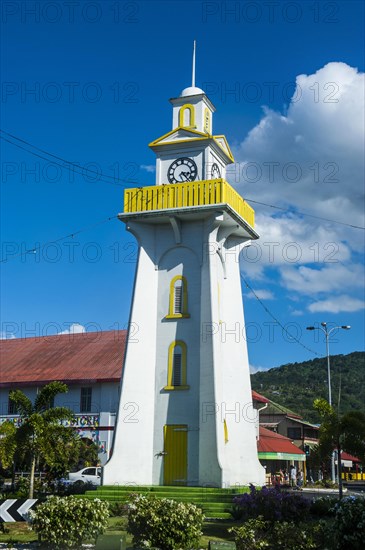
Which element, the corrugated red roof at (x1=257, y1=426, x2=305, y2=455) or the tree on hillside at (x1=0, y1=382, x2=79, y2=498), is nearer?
the tree on hillside at (x1=0, y1=382, x2=79, y2=498)

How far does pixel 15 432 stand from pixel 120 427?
472 cm

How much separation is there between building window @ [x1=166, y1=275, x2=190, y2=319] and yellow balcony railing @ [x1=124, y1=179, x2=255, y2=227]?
3176 mm

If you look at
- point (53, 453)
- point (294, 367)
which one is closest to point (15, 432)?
point (53, 453)

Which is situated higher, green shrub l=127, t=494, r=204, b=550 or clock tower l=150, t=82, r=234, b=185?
clock tower l=150, t=82, r=234, b=185

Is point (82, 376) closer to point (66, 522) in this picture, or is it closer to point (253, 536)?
point (66, 522)

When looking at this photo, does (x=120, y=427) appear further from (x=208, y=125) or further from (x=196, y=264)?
(x=208, y=125)

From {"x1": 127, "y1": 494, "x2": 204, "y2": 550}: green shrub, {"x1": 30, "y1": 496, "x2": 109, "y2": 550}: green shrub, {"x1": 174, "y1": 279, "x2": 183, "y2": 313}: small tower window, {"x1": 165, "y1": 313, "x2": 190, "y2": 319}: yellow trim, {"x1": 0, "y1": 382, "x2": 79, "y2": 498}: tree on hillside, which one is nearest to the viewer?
{"x1": 127, "y1": 494, "x2": 204, "y2": 550}: green shrub

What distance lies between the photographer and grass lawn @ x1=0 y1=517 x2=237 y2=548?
18.1 meters

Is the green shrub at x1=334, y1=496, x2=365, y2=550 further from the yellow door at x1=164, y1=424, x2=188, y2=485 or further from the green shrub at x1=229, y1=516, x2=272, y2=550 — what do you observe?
the yellow door at x1=164, y1=424, x2=188, y2=485

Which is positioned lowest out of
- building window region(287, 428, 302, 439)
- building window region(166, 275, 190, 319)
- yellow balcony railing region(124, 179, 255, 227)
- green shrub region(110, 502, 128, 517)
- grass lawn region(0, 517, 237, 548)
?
grass lawn region(0, 517, 237, 548)

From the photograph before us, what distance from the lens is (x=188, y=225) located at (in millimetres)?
29031

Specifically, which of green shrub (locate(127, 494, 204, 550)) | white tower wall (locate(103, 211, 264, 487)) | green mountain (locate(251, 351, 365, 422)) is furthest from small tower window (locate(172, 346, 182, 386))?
green mountain (locate(251, 351, 365, 422))

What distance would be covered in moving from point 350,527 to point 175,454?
42.0 feet

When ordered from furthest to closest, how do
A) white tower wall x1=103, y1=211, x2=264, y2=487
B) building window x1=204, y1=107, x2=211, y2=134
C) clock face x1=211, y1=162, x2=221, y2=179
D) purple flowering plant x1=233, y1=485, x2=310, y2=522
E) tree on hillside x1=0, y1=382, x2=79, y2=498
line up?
building window x1=204, y1=107, x2=211, y2=134, clock face x1=211, y1=162, x2=221, y2=179, tree on hillside x1=0, y1=382, x2=79, y2=498, white tower wall x1=103, y1=211, x2=264, y2=487, purple flowering plant x1=233, y1=485, x2=310, y2=522
